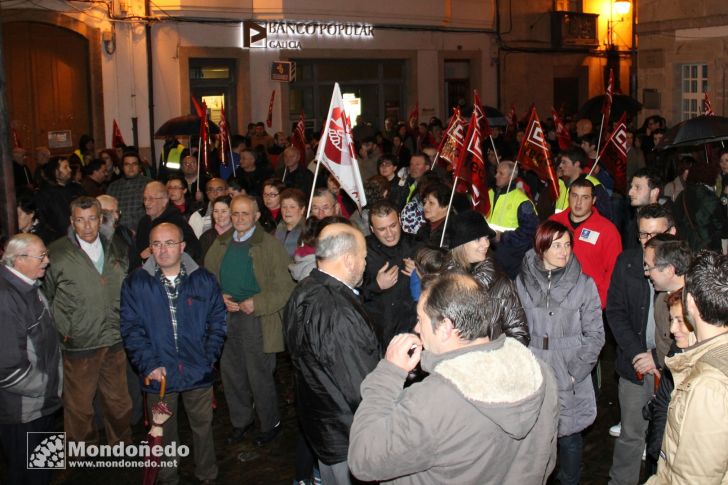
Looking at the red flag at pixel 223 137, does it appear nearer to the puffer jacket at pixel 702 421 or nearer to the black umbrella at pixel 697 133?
the black umbrella at pixel 697 133

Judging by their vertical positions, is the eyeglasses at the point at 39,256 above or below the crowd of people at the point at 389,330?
above

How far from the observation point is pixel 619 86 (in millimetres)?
30172

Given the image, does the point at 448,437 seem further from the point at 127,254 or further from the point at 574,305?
the point at 127,254

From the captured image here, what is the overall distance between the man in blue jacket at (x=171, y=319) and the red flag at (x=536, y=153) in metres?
4.35

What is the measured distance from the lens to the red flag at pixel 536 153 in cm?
924

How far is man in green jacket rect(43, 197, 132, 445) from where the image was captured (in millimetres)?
6578

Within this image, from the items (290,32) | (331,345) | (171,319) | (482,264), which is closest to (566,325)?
(482,264)

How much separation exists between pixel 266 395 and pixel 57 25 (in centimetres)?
1362

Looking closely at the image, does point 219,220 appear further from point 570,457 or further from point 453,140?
point 570,457

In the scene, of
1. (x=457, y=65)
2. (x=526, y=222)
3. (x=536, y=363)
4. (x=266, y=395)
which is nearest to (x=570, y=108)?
(x=457, y=65)

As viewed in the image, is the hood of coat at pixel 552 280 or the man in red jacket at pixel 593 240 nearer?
the hood of coat at pixel 552 280

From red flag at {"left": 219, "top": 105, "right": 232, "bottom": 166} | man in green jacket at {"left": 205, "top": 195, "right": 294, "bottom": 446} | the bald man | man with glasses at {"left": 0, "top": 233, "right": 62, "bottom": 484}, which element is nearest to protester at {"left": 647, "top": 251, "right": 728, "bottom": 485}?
man with glasses at {"left": 0, "top": 233, "right": 62, "bottom": 484}

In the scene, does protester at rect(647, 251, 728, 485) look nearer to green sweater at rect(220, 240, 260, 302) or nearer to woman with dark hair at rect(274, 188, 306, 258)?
green sweater at rect(220, 240, 260, 302)

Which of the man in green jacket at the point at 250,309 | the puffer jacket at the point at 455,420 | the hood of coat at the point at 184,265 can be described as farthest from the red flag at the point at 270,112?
the puffer jacket at the point at 455,420
